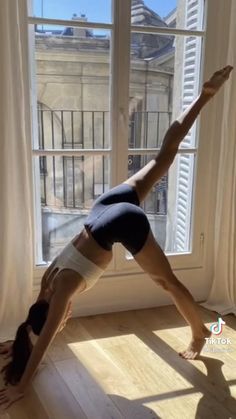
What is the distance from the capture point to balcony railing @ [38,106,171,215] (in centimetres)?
252

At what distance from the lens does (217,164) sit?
279 cm

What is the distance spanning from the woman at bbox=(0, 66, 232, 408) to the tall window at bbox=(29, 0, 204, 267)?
19.3 inches

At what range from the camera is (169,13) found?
2.57m

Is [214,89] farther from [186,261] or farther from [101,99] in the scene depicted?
[186,261]

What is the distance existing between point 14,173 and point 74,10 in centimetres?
92

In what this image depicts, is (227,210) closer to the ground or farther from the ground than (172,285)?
farther from the ground

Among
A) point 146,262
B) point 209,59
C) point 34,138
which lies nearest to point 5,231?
point 34,138

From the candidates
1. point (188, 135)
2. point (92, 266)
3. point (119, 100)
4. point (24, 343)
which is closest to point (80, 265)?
point (92, 266)

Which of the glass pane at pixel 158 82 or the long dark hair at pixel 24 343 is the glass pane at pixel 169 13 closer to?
the glass pane at pixel 158 82

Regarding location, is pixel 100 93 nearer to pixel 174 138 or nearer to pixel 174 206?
pixel 174 138

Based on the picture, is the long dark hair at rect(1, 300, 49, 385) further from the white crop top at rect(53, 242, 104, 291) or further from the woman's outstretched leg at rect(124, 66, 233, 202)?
the woman's outstretched leg at rect(124, 66, 233, 202)

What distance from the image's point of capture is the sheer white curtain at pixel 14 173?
7.09ft

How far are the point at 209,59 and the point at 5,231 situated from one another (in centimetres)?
152

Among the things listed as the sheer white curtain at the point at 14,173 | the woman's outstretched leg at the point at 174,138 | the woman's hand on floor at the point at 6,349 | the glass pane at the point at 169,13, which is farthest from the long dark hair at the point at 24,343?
the glass pane at the point at 169,13
